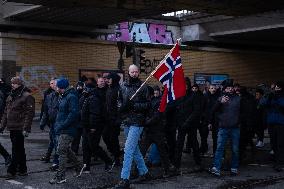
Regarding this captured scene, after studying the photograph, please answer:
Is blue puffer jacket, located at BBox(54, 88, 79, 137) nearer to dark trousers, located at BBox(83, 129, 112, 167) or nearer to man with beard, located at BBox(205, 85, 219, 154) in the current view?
dark trousers, located at BBox(83, 129, 112, 167)

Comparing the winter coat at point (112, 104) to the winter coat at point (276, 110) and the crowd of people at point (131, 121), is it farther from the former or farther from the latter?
the winter coat at point (276, 110)

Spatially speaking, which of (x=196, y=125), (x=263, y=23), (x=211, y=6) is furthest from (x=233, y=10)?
(x=263, y=23)

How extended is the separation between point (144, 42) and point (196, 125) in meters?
17.5

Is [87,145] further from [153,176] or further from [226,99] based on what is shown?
[226,99]

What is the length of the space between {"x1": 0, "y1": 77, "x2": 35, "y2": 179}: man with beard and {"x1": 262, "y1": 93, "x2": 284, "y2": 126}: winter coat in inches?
174

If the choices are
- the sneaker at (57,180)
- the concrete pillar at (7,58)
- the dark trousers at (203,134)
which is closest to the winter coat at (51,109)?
the sneaker at (57,180)

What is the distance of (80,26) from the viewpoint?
24.5 m

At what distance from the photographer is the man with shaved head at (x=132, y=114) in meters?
7.91

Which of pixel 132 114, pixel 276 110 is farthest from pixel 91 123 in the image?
pixel 276 110

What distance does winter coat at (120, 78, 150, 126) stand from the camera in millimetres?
8055

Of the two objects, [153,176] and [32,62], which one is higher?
[32,62]

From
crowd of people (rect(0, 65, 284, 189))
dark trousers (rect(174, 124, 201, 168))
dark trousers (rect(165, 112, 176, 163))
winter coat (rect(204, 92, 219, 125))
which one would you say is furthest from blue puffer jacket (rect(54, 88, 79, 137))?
winter coat (rect(204, 92, 219, 125))

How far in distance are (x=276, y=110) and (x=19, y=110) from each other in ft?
15.4

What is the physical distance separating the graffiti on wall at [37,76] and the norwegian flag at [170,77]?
15.7 m
